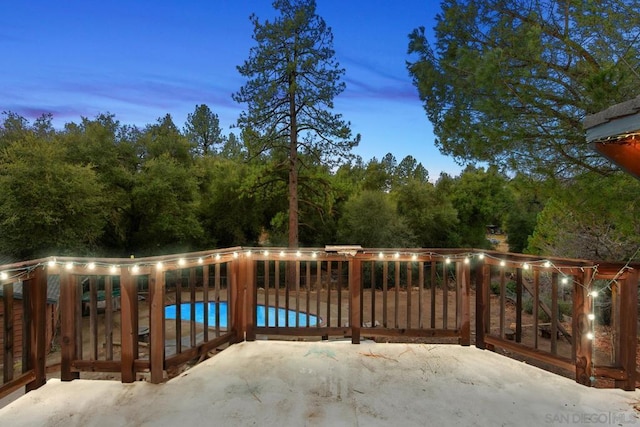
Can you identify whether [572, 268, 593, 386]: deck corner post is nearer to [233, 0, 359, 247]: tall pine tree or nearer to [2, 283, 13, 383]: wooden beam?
[2, 283, 13, 383]: wooden beam

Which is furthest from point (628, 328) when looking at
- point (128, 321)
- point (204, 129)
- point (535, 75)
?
point (204, 129)

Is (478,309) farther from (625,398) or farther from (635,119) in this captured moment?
(635,119)

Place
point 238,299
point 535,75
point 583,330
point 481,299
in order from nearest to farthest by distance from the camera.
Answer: point 583,330
point 481,299
point 238,299
point 535,75

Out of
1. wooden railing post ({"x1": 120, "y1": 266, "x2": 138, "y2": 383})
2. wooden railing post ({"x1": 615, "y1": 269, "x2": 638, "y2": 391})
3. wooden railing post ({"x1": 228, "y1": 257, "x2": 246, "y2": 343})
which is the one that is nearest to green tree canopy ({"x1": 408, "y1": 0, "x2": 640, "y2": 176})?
wooden railing post ({"x1": 615, "y1": 269, "x2": 638, "y2": 391})

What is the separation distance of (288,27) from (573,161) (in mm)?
9254

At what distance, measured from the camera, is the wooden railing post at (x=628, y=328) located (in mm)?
2342

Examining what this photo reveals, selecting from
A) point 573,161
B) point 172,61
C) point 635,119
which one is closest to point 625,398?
point 635,119

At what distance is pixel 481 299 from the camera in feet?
10.4

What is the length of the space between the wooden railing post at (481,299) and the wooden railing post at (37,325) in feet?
11.7

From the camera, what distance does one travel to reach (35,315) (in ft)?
7.46

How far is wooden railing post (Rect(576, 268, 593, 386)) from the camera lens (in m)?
2.41

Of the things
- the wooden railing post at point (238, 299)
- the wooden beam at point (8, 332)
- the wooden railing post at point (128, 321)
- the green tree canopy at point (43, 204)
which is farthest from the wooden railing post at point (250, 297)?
the green tree canopy at point (43, 204)

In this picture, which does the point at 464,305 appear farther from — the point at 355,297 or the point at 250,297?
the point at 250,297

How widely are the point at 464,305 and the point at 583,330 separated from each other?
937 millimetres
